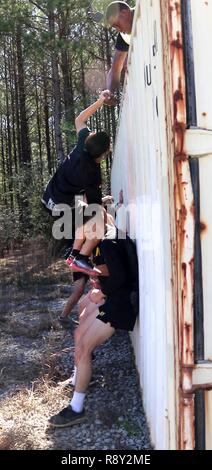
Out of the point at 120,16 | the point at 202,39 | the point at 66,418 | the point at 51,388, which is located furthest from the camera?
the point at 120,16

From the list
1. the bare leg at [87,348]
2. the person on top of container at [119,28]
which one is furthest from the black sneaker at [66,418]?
the person on top of container at [119,28]

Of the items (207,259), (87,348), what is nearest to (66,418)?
(87,348)

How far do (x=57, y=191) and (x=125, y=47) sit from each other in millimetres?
1613

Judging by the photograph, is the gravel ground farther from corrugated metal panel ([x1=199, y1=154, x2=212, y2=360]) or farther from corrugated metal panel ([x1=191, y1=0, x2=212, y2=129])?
corrugated metal panel ([x1=191, y1=0, x2=212, y2=129])

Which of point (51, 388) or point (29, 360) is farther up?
point (29, 360)

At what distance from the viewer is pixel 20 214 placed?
1588cm

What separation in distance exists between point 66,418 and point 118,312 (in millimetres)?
861

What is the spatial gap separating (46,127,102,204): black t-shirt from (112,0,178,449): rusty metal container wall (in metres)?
0.84

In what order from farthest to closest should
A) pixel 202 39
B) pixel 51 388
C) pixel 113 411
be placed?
pixel 51 388 < pixel 113 411 < pixel 202 39

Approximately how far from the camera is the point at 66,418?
3.75 meters

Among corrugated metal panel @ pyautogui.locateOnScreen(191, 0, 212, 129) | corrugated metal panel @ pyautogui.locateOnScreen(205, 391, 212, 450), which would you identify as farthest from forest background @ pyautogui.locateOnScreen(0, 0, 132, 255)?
corrugated metal panel @ pyautogui.locateOnScreen(205, 391, 212, 450)

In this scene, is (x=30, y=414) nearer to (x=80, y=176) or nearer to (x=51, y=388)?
(x=51, y=388)
